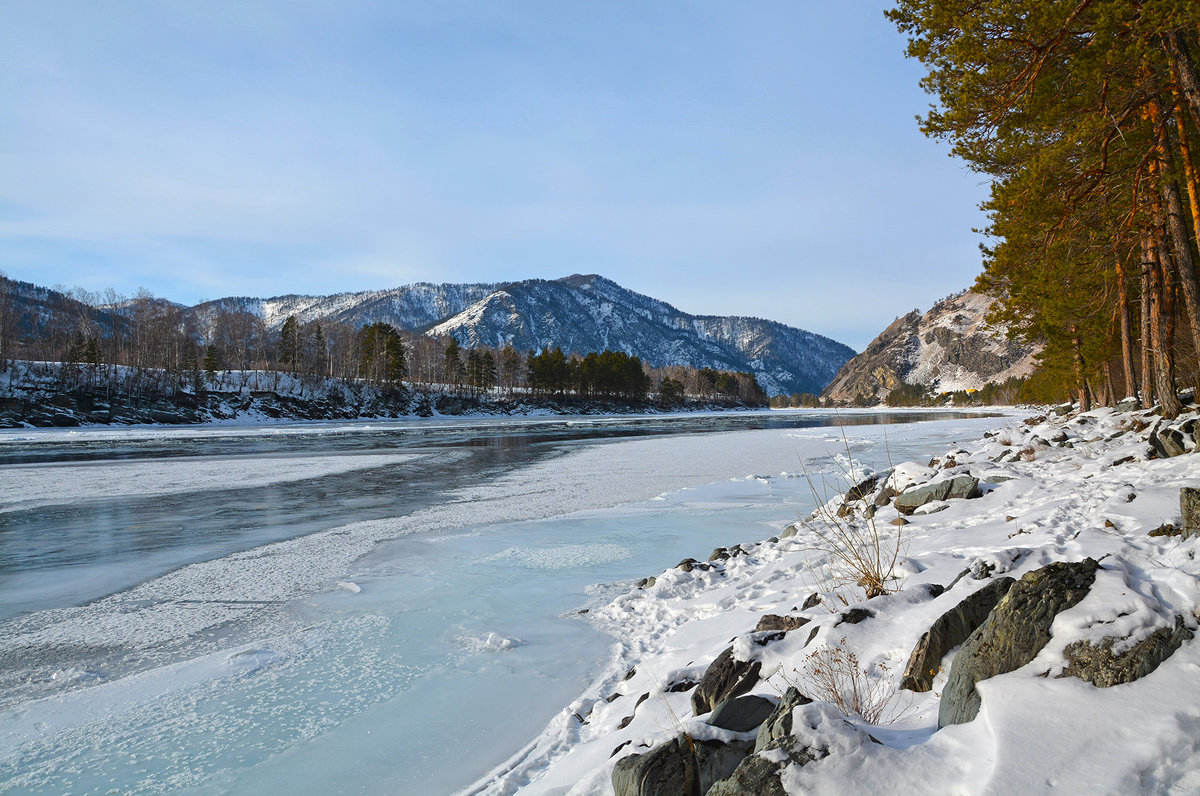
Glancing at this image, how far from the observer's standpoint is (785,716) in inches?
114

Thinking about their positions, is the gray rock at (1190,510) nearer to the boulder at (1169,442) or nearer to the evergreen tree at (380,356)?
the boulder at (1169,442)

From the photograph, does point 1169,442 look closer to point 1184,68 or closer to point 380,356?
point 1184,68

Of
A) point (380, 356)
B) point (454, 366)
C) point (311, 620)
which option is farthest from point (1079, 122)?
point (454, 366)

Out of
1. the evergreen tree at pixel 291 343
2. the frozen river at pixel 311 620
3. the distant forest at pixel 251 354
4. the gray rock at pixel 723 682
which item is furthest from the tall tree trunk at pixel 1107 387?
the evergreen tree at pixel 291 343

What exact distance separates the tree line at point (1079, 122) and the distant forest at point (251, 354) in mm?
74340

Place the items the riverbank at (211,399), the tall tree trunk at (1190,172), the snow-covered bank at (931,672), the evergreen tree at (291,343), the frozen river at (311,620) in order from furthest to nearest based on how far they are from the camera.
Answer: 1. the evergreen tree at (291,343)
2. the riverbank at (211,399)
3. the tall tree trunk at (1190,172)
4. the frozen river at (311,620)
5. the snow-covered bank at (931,672)

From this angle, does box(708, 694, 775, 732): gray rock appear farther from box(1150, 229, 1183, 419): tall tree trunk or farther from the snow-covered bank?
box(1150, 229, 1183, 419): tall tree trunk

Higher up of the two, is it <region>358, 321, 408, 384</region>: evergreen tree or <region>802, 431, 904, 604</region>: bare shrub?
<region>358, 321, 408, 384</region>: evergreen tree

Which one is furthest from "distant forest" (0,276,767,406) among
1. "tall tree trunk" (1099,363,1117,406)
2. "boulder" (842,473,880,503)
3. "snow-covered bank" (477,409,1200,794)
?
"tall tree trunk" (1099,363,1117,406)

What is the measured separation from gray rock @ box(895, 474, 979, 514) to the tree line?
3720 mm

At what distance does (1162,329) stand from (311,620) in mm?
15294

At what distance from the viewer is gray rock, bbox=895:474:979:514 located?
9081 millimetres

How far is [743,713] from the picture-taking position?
3312 mm

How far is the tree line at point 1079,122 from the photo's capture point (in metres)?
7.08
